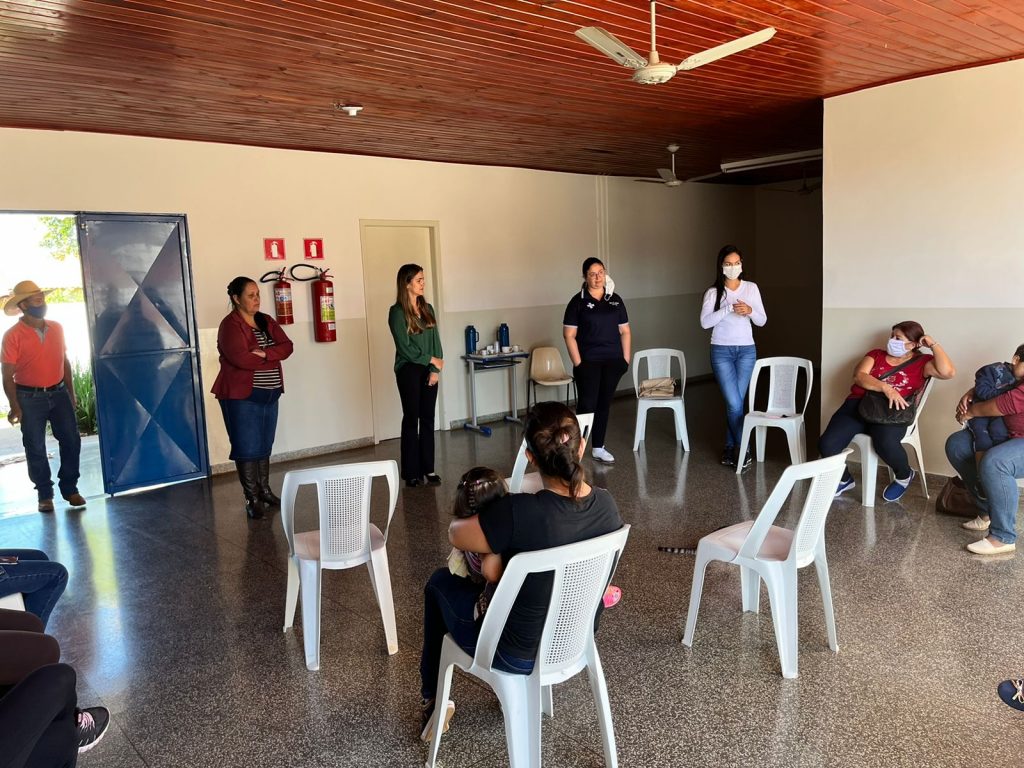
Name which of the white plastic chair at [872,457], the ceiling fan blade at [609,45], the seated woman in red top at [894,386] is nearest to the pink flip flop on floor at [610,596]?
the ceiling fan blade at [609,45]

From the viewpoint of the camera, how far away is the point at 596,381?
5824mm

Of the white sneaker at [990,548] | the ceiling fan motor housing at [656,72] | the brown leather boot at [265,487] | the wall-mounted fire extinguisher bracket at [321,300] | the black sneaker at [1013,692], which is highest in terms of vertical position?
the ceiling fan motor housing at [656,72]

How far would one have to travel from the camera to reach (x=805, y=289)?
35.1ft

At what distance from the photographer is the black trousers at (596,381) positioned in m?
5.80

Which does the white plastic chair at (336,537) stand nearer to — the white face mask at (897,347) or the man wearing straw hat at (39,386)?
the man wearing straw hat at (39,386)

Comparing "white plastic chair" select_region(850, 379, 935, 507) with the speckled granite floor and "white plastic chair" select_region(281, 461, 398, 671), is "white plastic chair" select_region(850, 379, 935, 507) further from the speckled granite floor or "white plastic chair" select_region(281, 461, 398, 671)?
"white plastic chair" select_region(281, 461, 398, 671)

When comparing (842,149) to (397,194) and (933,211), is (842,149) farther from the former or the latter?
(397,194)

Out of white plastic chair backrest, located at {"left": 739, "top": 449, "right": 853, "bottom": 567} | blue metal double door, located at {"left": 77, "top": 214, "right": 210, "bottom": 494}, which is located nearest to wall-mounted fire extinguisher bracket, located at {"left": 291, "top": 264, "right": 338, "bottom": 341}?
blue metal double door, located at {"left": 77, "top": 214, "right": 210, "bottom": 494}

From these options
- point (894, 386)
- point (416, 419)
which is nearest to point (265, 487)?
point (416, 419)

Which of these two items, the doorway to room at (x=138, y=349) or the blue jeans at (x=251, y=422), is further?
the doorway to room at (x=138, y=349)

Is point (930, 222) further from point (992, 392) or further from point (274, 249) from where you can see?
point (274, 249)

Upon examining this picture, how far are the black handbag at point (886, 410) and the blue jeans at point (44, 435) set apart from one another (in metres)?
5.29

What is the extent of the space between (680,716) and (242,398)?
10.8 feet

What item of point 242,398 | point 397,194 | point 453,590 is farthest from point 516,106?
point 453,590
